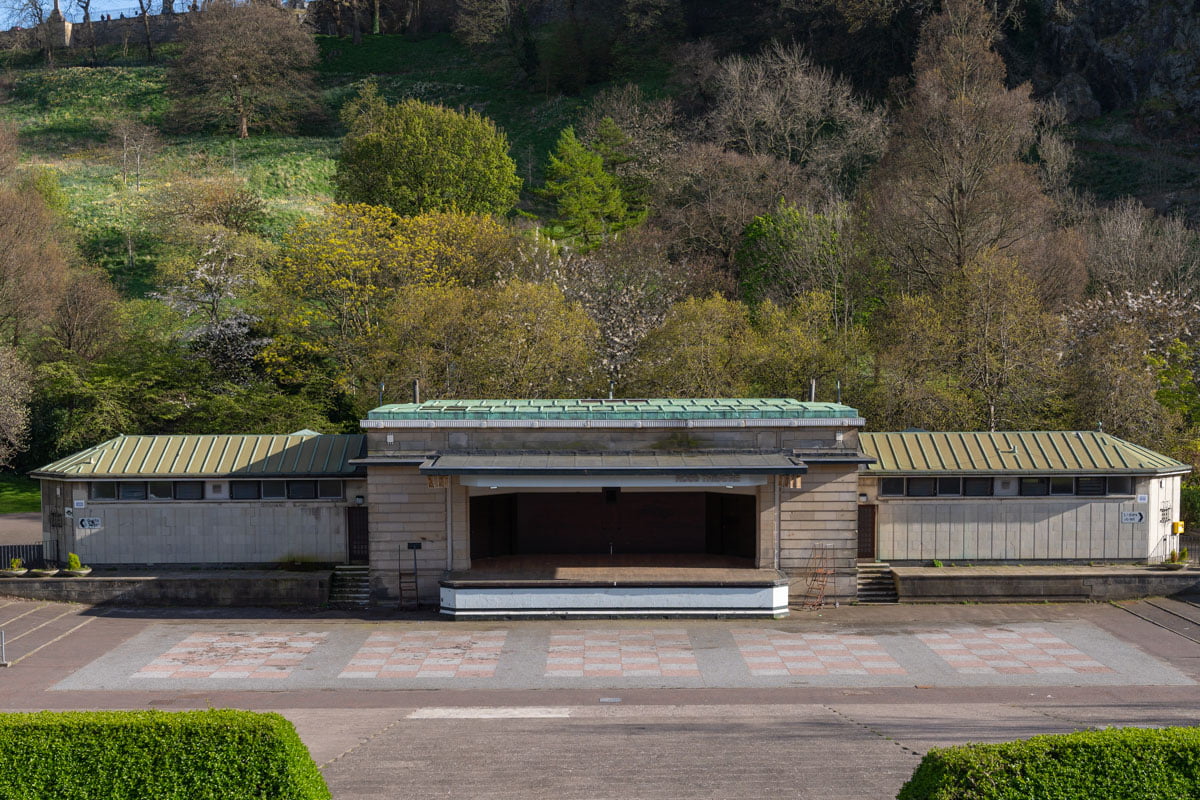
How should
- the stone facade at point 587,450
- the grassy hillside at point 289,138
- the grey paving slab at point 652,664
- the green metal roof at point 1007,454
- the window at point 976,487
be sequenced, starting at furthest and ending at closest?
the grassy hillside at point 289,138, the window at point 976,487, the green metal roof at point 1007,454, the stone facade at point 587,450, the grey paving slab at point 652,664

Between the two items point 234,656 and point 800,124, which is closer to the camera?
point 234,656

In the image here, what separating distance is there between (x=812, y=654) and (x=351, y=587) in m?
13.9

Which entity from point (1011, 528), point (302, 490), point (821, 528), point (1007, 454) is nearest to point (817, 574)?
point (821, 528)

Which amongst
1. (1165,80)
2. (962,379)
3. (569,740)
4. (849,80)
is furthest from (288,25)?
(569,740)

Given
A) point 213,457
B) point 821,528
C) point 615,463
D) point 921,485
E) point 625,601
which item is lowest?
point 625,601

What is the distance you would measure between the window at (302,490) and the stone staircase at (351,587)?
2.46m

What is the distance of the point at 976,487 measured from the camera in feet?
112

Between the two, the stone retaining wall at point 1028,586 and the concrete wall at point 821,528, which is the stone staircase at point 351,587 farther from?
the stone retaining wall at point 1028,586

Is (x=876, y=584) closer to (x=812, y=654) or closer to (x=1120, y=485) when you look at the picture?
(x=812, y=654)

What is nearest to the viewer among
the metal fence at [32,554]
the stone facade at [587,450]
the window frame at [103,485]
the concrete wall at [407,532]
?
the stone facade at [587,450]

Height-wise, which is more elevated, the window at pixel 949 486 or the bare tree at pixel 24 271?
the bare tree at pixel 24 271

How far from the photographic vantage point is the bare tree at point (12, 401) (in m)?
44.9

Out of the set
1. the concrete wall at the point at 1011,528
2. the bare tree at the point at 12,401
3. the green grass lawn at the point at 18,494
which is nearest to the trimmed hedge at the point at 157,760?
the concrete wall at the point at 1011,528

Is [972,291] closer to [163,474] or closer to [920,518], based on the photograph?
[920,518]
